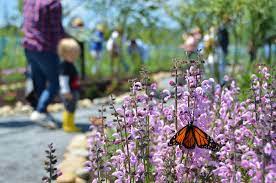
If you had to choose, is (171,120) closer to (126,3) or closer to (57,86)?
(57,86)

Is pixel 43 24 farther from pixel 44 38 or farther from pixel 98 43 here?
pixel 98 43

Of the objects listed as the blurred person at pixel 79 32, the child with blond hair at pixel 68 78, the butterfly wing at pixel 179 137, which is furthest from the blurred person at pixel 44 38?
the blurred person at pixel 79 32

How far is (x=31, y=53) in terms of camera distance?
8.52 metres

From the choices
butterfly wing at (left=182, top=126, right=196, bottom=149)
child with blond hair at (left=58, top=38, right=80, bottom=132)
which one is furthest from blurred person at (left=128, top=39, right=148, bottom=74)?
butterfly wing at (left=182, top=126, right=196, bottom=149)

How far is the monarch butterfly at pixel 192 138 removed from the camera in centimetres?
318

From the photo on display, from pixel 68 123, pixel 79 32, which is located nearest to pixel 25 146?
pixel 68 123

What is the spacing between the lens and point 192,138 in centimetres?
322

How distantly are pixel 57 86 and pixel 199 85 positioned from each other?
5.42m

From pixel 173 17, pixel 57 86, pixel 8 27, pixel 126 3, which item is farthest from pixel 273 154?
→ pixel 8 27

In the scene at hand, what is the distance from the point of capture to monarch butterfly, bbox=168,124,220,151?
3180 millimetres

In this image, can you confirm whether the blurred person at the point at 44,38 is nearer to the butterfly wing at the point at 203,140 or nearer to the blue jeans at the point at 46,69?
the blue jeans at the point at 46,69

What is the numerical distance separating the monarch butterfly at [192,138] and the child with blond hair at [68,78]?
4.93 metres

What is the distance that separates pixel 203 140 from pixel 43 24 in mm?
5490

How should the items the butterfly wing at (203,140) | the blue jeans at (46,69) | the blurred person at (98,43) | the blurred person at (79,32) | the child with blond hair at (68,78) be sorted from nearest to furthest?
the butterfly wing at (203,140), the child with blond hair at (68,78), the blue jeans at (46,69), the blurred person at (79,32), the blurred person at (98,43)
